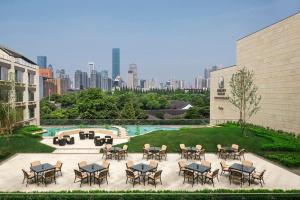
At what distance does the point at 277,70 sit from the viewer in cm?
2859

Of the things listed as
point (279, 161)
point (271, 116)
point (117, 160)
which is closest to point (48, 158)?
point (117, 160)

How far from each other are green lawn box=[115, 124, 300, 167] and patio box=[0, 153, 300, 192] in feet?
5.83

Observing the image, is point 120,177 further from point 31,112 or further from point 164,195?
point 31,112

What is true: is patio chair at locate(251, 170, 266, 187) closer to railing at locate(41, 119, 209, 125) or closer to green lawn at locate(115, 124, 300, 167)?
green lawn at locate(115, 124, 300, 167)

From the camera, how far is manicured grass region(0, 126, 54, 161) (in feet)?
69.8

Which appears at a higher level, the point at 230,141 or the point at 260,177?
the point at 230,141

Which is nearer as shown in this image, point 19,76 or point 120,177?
point 120,177

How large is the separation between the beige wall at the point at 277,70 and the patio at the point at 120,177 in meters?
9.22

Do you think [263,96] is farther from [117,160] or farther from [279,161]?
[117,160]

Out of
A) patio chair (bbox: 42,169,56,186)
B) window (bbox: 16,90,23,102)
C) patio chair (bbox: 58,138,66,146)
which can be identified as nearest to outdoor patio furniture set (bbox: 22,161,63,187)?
patio chair (bbox: 42,169,56,186)

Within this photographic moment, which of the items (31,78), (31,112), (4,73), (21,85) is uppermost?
(31,78)

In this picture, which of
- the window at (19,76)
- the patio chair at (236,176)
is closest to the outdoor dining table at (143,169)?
the patio chair at (236,176)

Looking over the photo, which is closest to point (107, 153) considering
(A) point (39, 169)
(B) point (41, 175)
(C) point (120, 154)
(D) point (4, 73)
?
(C) point (120, 154)

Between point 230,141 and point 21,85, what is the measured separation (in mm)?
26709
